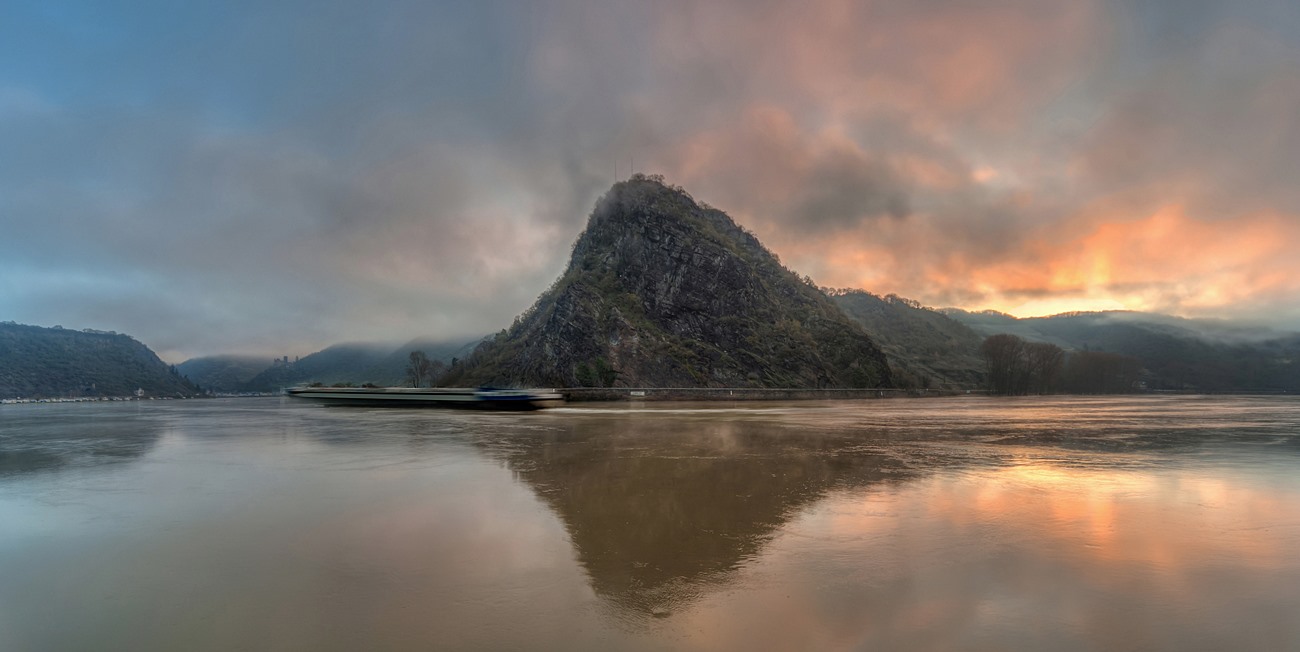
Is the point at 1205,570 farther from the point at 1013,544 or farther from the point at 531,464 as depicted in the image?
the point at 531,464

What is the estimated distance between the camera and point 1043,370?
166m

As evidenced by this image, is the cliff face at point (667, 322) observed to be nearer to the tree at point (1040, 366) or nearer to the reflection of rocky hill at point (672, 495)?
the tree at point (1040, 366)

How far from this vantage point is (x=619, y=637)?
216 inches

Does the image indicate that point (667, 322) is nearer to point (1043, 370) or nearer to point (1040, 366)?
point (1040, 366)

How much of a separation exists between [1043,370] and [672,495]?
191576mm

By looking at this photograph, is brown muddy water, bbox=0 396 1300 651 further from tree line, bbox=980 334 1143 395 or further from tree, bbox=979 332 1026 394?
tree line, bbox=980 334 1143 395

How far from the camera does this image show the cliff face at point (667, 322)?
117m

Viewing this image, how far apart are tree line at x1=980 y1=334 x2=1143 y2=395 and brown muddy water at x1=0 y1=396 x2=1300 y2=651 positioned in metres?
163

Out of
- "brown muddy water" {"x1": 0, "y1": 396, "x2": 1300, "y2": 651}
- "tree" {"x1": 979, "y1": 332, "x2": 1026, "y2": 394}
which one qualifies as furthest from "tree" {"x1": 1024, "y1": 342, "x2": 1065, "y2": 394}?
"brown muddy water" {"x1": 0, "y1": 396, "x2": 1300, "y2": 651}

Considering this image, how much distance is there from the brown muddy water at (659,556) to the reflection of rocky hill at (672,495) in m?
0.08

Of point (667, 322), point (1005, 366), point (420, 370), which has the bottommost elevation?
point (420, 370)

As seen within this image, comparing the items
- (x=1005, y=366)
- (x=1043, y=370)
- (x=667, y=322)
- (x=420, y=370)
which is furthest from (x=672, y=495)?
(x=1043, y=370)

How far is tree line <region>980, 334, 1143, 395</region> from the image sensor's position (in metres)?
158

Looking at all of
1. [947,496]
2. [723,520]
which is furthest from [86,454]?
[947,496]
